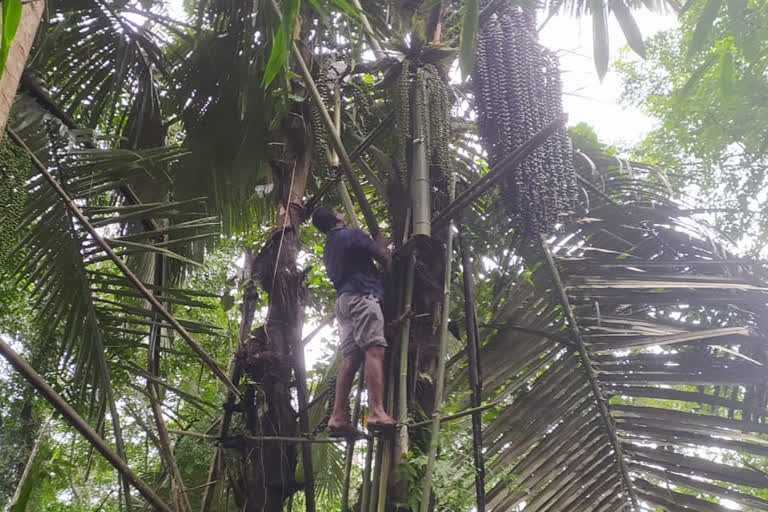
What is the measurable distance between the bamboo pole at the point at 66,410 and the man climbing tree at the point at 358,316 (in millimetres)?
738

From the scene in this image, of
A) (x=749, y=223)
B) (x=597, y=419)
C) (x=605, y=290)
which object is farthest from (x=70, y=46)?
(x=749, y=223)

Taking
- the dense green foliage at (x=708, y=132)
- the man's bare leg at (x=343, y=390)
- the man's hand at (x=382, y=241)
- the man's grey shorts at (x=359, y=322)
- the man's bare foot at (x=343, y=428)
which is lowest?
Result: the man's bare foot at (x=343, y=428)

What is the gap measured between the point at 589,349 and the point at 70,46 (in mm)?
3104

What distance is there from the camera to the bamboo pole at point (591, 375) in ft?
8.11

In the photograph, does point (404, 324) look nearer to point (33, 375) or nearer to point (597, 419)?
point (597, 419)

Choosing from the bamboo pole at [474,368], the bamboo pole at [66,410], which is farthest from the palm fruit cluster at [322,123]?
the bamboo pole at [66,410]

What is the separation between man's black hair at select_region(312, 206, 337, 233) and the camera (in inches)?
123

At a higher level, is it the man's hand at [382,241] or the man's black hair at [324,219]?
the man's black hair at [324,219]

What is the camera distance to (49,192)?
2.40 metres

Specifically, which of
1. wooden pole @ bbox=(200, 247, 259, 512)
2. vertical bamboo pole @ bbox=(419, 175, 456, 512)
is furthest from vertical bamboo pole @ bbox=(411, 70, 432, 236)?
wooden pole @ bbox=(200, 247, 259, 512)

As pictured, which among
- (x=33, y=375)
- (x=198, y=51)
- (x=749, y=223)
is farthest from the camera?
(x=749, y=223)

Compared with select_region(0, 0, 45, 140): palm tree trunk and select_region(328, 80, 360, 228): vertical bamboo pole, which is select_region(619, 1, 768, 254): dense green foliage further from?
select_region(0, 0, 45, 140): palm tree trunk

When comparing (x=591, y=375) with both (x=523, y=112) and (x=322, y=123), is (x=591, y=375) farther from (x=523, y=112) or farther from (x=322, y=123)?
(x=322, y=123)

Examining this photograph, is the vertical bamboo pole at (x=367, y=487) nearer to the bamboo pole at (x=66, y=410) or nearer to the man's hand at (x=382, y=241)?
the bamboo pole at (x=66, y=410)
